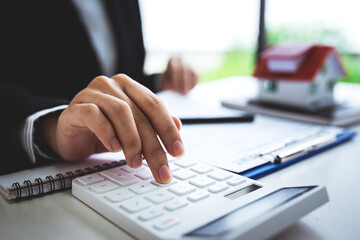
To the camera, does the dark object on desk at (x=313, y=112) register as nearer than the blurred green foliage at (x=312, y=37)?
Yes

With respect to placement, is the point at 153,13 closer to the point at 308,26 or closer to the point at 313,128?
the point at 308,26

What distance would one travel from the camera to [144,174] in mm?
416

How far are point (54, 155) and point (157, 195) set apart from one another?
225mm

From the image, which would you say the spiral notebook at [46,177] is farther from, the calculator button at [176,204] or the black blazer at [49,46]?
the black blazer at [49,46]

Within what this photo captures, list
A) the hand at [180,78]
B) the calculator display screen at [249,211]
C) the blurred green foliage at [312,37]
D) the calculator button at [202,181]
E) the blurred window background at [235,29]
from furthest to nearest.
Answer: the blurred green foliage at [312,37] → the blurred window background at [235,29] → the hand at [180,78] → the calculator button at [202,181] → the calculator display screen at [249,211]

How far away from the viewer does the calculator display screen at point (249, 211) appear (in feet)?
0.91

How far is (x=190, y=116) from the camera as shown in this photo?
0.75 meters

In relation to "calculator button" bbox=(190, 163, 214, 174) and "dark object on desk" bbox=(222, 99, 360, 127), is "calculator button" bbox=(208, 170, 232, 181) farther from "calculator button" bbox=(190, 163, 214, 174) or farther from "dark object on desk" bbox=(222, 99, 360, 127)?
"dark object on desk" bbox=(222, 99, 360, 127)

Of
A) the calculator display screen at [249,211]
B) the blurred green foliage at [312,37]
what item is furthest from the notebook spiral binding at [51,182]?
the blurred green foliage at [312,37]

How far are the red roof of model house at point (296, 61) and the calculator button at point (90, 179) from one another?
62cm

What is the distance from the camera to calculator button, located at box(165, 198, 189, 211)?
32cm

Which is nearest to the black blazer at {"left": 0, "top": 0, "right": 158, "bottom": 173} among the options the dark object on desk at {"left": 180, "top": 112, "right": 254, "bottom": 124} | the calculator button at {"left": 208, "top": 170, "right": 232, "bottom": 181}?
the dark object on desk at {"left": 180, "top": 112, "right": 254, "bottom": 124}

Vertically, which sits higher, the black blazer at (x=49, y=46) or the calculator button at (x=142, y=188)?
the black blazer at (x=49, y=46)

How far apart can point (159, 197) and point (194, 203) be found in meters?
0.04
